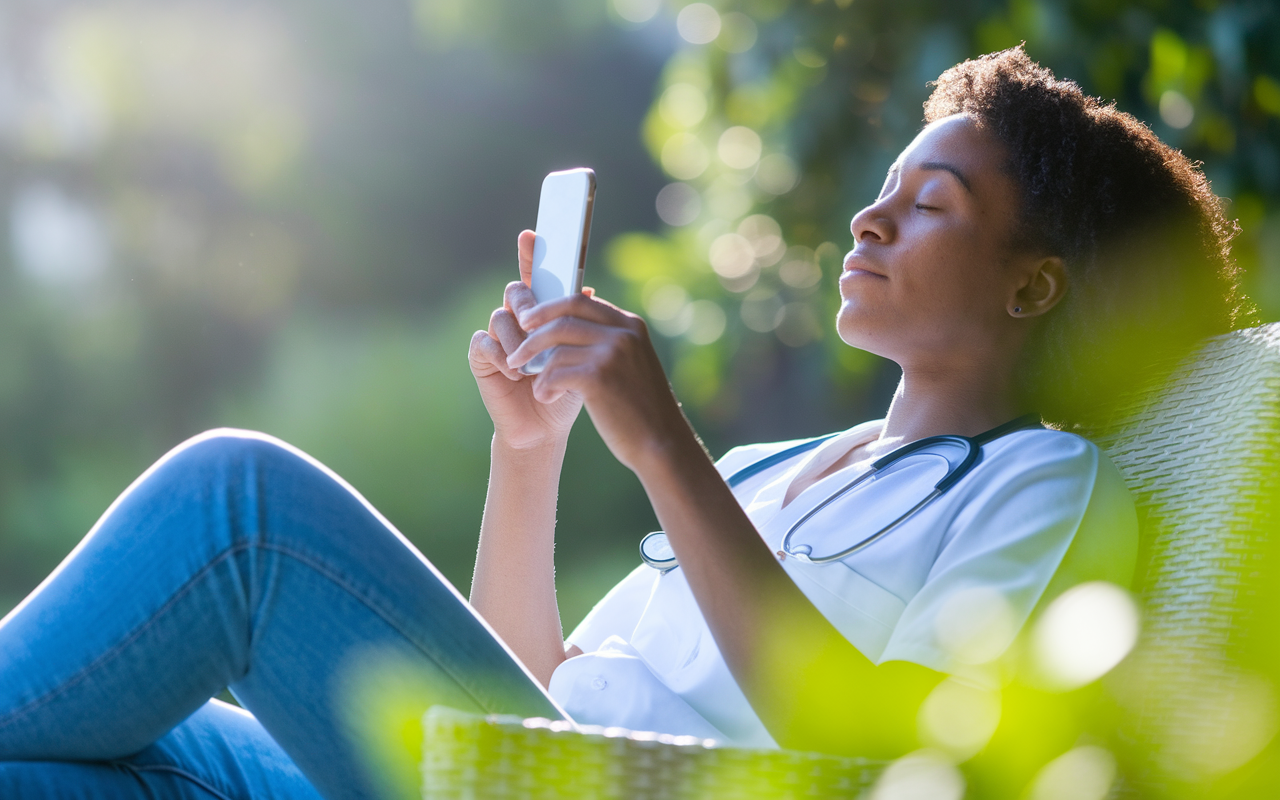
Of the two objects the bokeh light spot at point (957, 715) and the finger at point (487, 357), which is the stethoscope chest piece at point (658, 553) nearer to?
the finger at point (487, 357)

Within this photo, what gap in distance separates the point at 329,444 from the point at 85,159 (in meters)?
2.25

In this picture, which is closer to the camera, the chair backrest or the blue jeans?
the blue jeans

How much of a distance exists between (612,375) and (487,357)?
444 mm

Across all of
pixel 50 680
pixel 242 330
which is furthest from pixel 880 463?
pixel 242 330

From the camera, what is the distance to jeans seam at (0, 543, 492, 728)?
0.96 m

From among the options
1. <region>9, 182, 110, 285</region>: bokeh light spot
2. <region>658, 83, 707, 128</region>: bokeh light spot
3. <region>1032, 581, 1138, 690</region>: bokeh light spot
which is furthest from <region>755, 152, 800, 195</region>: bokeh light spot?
<region>9, 182, 110, 285</region>: bokeh light spot

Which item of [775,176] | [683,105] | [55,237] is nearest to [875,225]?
[775,176]

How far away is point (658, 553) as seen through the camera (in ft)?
4.67

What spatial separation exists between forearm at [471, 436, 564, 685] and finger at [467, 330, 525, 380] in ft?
0.40

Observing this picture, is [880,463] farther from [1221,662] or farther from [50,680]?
[50,680]

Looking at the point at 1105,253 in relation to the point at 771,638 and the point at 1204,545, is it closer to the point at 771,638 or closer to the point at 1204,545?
the point at 1204,545

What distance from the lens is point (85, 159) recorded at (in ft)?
20.7

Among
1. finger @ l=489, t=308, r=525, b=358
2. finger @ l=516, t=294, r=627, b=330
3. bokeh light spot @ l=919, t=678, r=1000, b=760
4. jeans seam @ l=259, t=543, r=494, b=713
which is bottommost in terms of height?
bokeh light spot @ l=919, t=678, r=1000, b=760

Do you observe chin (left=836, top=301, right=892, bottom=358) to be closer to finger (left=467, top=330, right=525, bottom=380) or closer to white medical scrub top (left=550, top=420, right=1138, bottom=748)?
white medical scrub top (left=550, top=420, right=1138, bottom=748)
